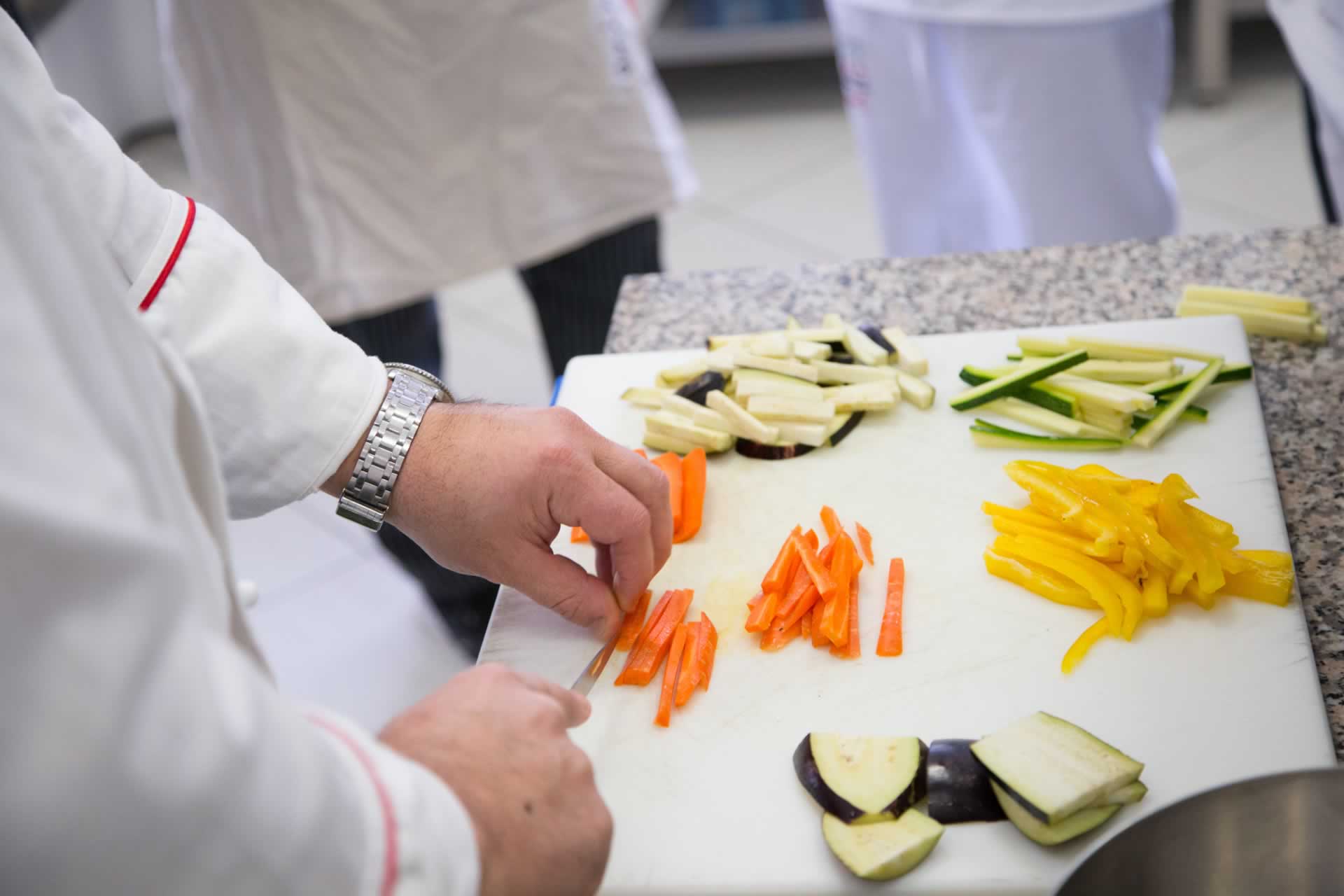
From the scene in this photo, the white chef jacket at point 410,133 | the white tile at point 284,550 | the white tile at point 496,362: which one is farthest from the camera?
the white tile at point 496,362

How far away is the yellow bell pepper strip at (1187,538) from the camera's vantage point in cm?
82

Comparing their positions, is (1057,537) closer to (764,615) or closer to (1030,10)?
(764,615)

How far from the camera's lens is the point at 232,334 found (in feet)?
2.83

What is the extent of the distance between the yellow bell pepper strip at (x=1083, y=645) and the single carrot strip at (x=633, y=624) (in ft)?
0.99

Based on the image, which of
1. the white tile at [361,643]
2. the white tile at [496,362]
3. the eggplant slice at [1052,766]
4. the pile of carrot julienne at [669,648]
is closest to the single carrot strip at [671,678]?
the pile of carrot julienne at [669,648]

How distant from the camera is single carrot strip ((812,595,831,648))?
86 cm

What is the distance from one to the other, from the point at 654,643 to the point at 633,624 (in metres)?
0.03

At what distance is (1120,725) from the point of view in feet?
2.48

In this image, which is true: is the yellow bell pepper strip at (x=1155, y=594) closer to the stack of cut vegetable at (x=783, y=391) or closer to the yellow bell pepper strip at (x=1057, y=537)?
the yellow bell pepper strip at (x=1057, y=537)

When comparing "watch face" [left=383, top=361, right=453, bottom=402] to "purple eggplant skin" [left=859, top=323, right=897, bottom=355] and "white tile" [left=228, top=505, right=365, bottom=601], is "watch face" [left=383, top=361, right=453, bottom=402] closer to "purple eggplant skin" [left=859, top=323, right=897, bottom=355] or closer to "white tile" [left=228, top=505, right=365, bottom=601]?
"purple eggplant skin" [left=859, top=323, right=897, bottom=355]

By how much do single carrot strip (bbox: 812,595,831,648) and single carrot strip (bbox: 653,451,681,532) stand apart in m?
0.15

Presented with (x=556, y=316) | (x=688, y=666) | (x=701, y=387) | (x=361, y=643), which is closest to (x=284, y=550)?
(x=361, y=643)

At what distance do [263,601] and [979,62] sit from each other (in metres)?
1.66

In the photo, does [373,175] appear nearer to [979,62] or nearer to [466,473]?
[979,62]
